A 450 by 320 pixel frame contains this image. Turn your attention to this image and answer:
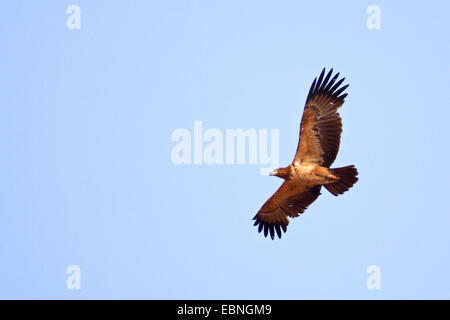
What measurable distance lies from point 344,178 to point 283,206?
2164mm

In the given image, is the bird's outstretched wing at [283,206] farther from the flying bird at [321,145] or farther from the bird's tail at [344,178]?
the bird's tail at [344,178]

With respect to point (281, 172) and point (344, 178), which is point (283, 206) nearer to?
point (281, 172)

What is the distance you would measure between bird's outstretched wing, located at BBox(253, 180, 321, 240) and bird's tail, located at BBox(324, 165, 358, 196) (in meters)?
1.06

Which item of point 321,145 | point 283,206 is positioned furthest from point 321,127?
point 283,206

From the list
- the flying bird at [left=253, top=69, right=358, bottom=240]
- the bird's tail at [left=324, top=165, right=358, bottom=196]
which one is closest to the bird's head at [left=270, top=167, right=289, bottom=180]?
the flying bird at [left=253, top=69, right=358, bottom=240]

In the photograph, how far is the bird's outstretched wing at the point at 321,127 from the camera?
15.6 metres

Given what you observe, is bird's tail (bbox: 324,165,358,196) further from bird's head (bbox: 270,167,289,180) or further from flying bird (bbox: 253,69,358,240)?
bird's head (bbox: 270,167,289,180)

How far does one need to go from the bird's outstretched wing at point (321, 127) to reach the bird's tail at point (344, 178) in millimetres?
532

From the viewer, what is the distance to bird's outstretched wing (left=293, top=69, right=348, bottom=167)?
1555cm

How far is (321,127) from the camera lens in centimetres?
1556
